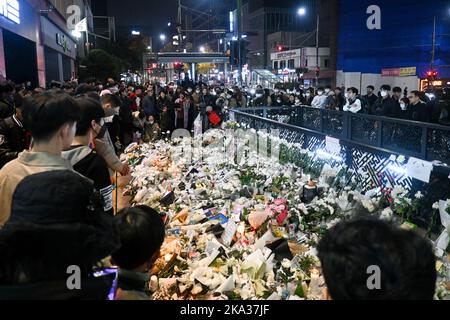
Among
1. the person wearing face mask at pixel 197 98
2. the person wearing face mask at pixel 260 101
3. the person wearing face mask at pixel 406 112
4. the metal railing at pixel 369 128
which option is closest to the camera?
the metal railing at pixel 369 128

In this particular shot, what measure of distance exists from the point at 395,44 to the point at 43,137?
41576 millimetres

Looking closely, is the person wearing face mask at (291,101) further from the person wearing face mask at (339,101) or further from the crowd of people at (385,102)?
the person wearing face mask at (339,101)

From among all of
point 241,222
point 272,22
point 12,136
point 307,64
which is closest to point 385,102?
point 241,222

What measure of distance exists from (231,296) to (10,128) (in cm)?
347

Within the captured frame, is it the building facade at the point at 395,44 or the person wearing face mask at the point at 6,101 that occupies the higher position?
the building facade at the point at 395,44

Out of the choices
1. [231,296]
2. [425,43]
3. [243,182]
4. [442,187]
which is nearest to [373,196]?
[442,187]

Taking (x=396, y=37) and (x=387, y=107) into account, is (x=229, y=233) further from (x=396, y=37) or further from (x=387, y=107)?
(x=396, y=37)

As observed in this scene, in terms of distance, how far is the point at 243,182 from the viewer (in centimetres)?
609

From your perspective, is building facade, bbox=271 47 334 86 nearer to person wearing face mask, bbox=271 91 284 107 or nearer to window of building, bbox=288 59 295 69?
window of building, bbox=288 59 295 69

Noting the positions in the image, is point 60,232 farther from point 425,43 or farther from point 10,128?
point 425,43

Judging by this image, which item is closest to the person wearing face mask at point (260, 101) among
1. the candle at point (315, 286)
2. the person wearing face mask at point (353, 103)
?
the person wearing face mask at point (353, 103)

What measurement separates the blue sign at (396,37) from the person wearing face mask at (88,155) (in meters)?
28.0

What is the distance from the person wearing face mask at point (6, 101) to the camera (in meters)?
6.82

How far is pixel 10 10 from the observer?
11969 mm
